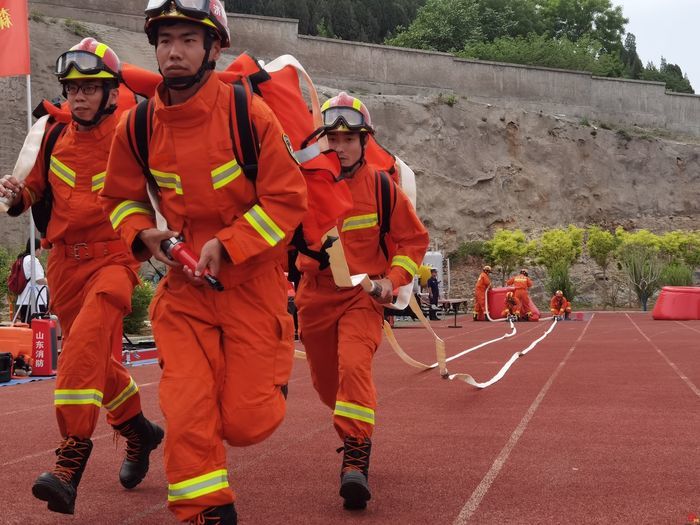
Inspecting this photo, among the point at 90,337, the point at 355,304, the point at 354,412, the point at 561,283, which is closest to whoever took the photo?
the point at 90,337

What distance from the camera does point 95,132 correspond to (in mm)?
5566

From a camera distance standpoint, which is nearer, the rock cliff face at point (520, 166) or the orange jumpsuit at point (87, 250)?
the orange jumpsuit at point (87, 250)

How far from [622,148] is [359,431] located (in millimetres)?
55319

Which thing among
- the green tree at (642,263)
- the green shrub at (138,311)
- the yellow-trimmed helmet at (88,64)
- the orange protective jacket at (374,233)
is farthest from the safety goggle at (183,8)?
the green tree at (642,263)

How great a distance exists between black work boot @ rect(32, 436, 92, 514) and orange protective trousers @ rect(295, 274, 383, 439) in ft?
4.71

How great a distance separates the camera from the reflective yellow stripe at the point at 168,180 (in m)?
4.10

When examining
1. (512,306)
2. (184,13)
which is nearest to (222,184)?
(184,13)

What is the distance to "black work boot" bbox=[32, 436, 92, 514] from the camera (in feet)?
14.7

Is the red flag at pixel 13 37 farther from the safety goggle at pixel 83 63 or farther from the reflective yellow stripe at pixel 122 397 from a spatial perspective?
the reflective yellow stripe at pixel 122 397

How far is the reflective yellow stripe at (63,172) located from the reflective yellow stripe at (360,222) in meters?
1.71

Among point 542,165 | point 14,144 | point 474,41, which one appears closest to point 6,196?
point 14,144

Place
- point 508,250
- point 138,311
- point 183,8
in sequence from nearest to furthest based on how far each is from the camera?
point 183,8, point 138,311, point 508,250

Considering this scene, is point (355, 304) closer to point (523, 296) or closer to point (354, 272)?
point (354, 272)

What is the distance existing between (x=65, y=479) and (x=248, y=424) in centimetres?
131
